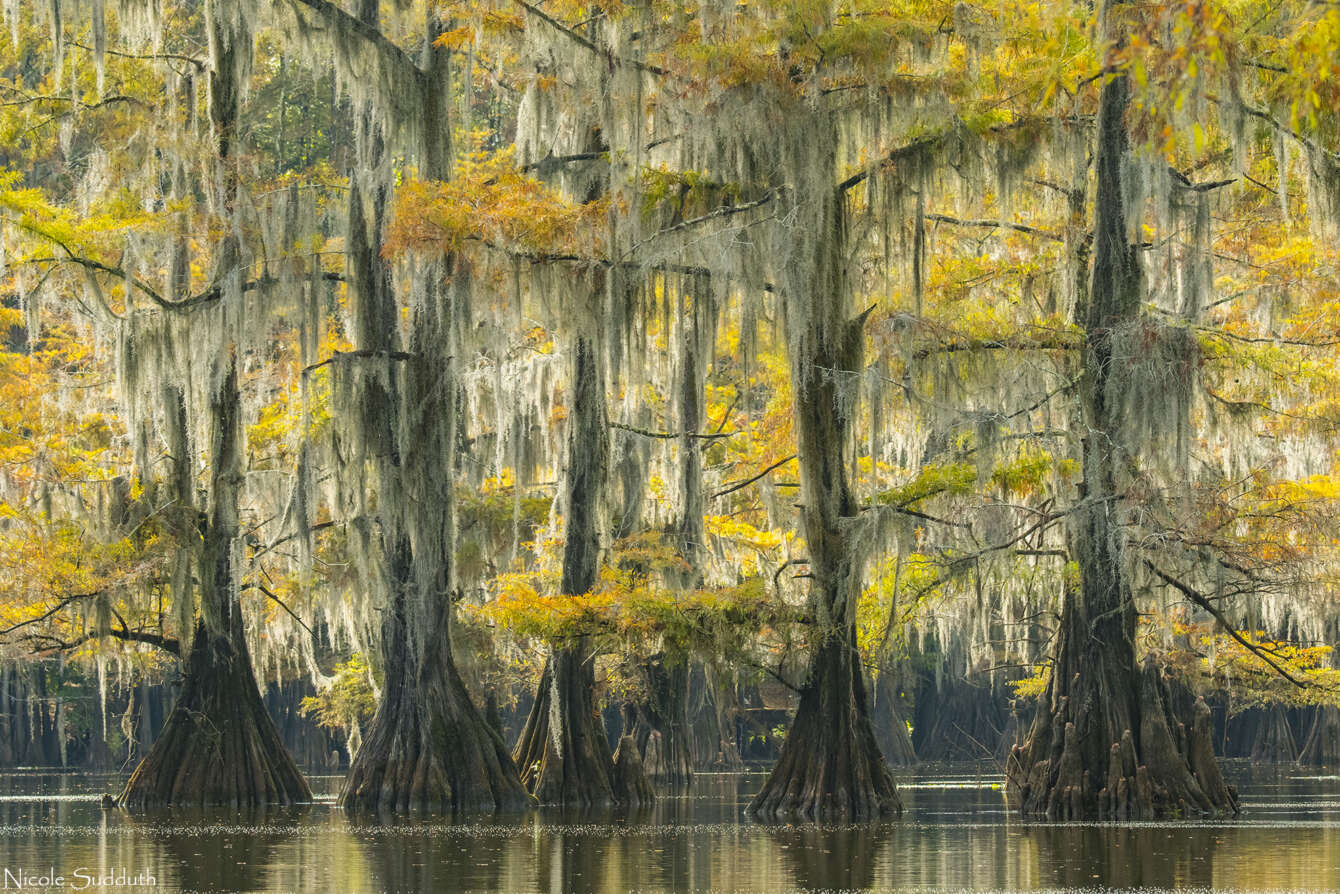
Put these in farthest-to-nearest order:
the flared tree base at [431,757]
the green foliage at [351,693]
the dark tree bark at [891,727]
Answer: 1. the dark tree bark at [891,727]
2. the green foliage at [351,693]
3. the flared tree base at [431,757]

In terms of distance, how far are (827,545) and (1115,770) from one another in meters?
3.36

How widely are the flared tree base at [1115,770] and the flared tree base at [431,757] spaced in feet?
17.3

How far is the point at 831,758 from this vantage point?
698 inches

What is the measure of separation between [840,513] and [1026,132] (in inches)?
157

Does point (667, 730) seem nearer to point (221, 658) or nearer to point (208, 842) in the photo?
point (221, 658)

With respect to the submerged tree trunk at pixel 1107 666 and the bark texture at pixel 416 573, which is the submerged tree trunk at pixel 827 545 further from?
the bark texture at pixel 416 573

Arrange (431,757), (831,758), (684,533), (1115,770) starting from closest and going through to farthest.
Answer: (1115,770) < (831,758) < (431,757) < (684,533)

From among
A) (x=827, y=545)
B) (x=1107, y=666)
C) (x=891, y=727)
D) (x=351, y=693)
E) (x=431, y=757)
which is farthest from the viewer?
(x=891, y=727)

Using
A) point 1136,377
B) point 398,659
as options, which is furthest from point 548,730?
point 1136,377

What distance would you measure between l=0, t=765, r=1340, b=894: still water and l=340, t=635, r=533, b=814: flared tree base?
570 mm

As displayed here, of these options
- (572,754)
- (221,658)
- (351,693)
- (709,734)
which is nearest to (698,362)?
(572,754)

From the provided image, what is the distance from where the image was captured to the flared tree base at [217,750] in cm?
2117

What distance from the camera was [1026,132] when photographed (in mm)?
18484

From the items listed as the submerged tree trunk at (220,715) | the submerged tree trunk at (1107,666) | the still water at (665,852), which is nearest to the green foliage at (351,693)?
the submerged tree trunk at (220,715)
